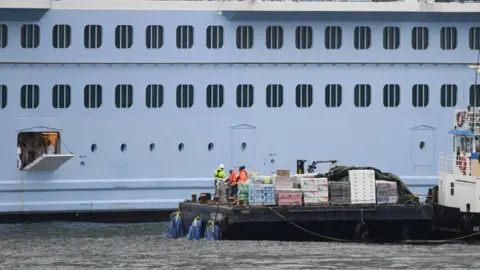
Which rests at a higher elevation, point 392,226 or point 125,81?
point 125,81

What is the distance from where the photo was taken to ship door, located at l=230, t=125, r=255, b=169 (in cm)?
6062

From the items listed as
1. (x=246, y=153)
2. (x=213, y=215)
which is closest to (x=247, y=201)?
(x=213, y=215)

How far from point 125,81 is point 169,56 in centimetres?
146

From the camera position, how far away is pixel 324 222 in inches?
2094

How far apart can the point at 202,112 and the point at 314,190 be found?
25.8 feet

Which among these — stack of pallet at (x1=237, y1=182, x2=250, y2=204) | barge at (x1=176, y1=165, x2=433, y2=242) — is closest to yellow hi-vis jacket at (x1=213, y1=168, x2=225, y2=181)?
barge at (x1=176, y1=165, x2=433, y2=242)

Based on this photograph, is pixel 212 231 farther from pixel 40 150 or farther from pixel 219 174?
pixel 40 150

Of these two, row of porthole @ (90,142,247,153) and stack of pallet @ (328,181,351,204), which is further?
row of porthole @ (90,142,247,153)

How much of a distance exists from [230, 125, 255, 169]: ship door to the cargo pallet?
629cm

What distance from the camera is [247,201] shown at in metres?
53.8

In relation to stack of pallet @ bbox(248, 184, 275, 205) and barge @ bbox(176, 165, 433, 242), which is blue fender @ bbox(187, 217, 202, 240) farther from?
stack of pallet @ bbox(248, 184, 275, 205)

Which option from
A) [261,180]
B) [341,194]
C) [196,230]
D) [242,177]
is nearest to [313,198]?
[341,194]

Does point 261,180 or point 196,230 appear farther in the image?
point 196,230

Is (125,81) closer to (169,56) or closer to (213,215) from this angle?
(169,56)
